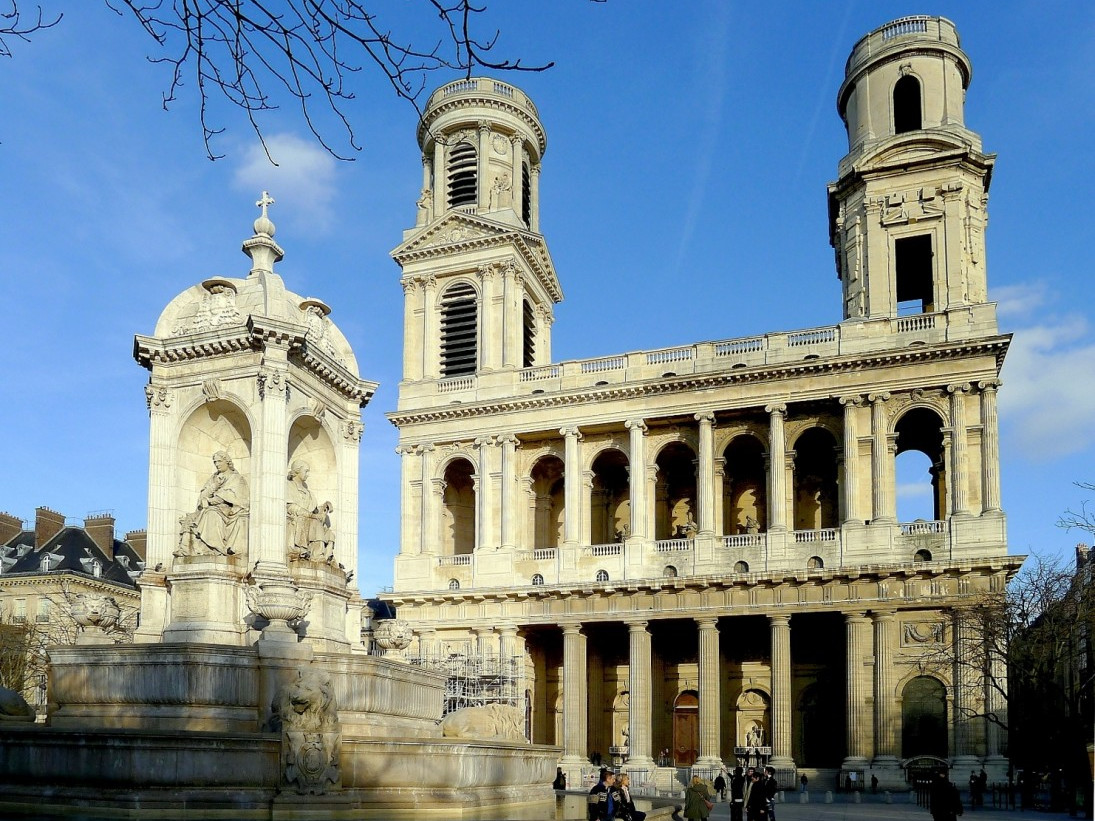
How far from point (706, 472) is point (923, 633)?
1034 centimetres

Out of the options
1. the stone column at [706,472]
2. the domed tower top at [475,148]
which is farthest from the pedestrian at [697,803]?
the domed tower top at [475,148]

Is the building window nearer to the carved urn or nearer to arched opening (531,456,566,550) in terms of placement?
arched opening (531,456,566,550)

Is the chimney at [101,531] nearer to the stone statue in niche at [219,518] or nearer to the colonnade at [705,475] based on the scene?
the colonnade at [705,475]

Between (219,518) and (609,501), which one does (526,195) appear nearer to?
(609,501)

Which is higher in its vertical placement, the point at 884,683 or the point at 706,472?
the point at 706,472

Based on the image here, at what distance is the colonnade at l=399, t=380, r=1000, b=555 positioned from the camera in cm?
4369

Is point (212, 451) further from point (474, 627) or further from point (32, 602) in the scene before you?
point (32, 602)

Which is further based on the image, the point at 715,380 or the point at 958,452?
the point at 715,380

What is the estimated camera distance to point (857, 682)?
142 feet

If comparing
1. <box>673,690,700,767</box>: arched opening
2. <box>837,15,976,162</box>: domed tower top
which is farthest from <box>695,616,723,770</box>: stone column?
<box>837,15,976,162</box>: domed tower top

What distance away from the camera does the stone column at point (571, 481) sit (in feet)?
162

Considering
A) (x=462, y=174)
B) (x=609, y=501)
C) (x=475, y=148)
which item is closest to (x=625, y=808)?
(x=609, y=501)

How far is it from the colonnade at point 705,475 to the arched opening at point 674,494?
5.03ft

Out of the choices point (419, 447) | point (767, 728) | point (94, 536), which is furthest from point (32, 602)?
point (767, 728)
